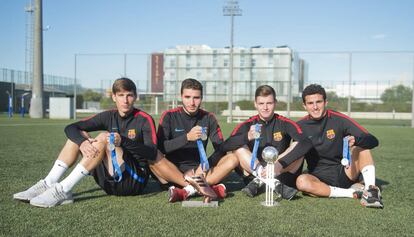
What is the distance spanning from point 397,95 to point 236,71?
13427 mm

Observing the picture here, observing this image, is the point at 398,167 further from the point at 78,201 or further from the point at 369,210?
the point at 78,201

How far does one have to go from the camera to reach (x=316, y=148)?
14.8ft

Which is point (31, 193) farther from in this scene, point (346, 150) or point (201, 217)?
point (346, 150)

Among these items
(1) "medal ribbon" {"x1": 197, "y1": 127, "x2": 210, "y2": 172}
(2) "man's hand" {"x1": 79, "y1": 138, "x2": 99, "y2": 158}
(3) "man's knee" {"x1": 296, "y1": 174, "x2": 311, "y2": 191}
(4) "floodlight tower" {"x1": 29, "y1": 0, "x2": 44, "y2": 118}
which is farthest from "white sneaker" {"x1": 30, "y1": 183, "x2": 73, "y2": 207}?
(4) "floodlight tower" {"x1": 29, "y1": 0, "x2": 44, "y2": 118}

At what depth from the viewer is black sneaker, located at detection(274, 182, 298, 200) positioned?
4.16 m

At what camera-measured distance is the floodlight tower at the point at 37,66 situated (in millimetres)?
25094

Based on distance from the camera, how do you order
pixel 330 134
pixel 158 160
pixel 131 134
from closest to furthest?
pixel 158 160 < pixel 131 134 < pixel 330 134

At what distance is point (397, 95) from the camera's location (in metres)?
30.9

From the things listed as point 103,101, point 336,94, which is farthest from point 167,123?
point 103,101

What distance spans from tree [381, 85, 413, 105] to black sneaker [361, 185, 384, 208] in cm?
2837

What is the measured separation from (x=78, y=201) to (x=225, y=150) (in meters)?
1.57

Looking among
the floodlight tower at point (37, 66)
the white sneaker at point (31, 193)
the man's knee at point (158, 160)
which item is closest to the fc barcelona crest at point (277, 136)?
the man's knee at point (158, 160)

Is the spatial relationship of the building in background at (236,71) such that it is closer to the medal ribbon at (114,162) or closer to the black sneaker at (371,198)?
the black sneaker at (371,198)

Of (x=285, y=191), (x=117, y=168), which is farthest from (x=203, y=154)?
(x=285, y=191)
